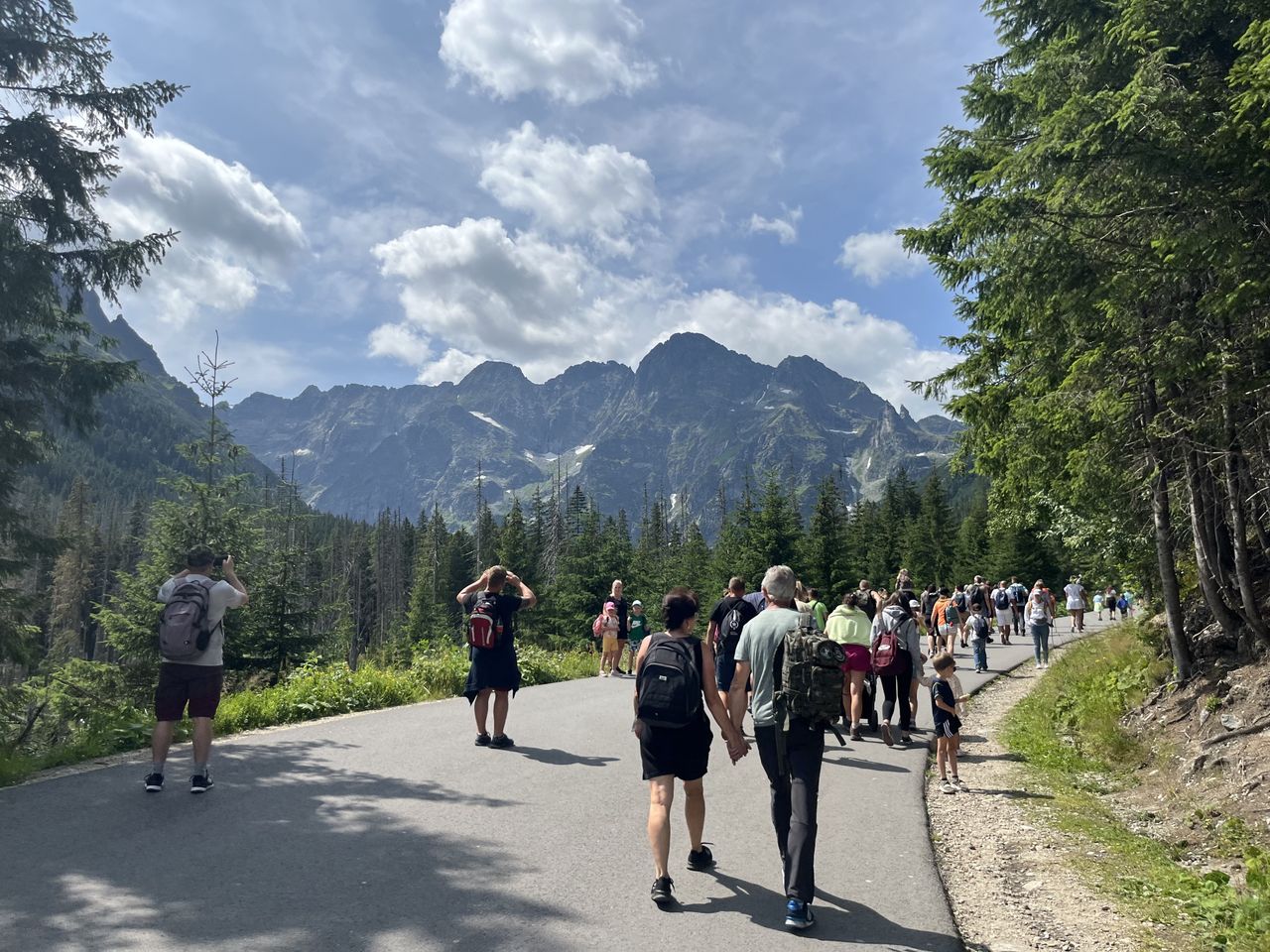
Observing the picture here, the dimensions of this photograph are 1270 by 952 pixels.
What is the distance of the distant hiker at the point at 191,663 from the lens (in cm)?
591

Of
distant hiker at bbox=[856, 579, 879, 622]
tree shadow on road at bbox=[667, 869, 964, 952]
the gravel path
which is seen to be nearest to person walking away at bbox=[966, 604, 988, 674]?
distant hiker at bbox=[856, 579, 879, 622]

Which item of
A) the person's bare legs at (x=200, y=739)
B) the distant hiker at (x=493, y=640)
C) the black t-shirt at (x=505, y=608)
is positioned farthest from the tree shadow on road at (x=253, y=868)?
the black t-shirt at (x=505, y=608)

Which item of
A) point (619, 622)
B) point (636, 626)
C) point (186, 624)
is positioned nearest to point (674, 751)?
point (186, 624)

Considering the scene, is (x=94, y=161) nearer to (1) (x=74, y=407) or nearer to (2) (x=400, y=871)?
(1) (x=74, y=407)

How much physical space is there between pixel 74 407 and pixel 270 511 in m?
8.04

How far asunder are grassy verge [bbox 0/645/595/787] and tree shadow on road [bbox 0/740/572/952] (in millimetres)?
1100

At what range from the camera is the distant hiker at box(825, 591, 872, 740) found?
908 cm

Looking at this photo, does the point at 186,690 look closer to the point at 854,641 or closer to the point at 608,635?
the point at 854,641

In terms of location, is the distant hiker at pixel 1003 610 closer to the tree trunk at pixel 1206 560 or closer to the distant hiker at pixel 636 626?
the distant hiker at pixel 636 626

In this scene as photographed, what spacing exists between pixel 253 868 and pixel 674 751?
8.58 feet

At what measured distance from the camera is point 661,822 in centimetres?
438

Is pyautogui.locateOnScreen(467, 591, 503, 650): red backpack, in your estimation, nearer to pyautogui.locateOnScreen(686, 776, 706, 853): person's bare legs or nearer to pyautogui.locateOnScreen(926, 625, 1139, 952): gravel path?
pyautogui.locateOnScreen(686, 776, 706, 853): person's bare legs

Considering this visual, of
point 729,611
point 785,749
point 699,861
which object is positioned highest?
point 729,611

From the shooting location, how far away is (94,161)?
10.8m
